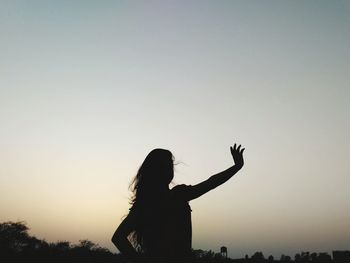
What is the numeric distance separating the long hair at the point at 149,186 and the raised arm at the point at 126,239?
0.07 metres

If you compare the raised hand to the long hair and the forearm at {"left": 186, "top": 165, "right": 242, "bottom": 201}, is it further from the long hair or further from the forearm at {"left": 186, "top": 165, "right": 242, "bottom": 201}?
the long hair

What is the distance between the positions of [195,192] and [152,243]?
56 centimetres

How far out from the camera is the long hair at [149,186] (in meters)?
3.23

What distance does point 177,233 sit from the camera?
3102mm

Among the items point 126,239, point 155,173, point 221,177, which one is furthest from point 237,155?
point 126,239

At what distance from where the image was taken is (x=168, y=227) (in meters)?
3.13

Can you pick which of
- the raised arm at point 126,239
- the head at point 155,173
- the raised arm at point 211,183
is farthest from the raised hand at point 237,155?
the raised arm at point 126,239

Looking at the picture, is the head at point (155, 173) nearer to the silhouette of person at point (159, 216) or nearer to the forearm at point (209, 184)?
the silhouette of person at point (159, 216)

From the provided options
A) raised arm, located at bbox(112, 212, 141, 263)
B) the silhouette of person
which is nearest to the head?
the silhouette of person

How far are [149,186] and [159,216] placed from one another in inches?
11.8

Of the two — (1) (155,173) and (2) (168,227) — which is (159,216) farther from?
(1) (155,173)

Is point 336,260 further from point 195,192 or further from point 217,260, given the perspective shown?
point 195,192

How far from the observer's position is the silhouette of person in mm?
3064

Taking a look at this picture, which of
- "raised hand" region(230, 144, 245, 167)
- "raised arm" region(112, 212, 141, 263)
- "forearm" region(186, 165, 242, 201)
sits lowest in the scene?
"raised arm" region(112, 212, 141, 263)
